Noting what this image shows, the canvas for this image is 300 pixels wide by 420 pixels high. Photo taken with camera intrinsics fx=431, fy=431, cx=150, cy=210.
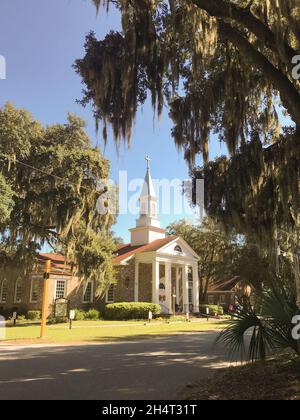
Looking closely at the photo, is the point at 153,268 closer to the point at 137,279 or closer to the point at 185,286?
the point at 137,279

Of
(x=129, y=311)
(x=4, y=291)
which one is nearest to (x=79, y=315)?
(x=129, y=311)

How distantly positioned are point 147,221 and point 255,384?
37317 mm

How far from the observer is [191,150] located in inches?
441

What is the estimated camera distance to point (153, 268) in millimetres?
38094

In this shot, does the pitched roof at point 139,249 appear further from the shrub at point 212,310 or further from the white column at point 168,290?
the shrub at point 212,310

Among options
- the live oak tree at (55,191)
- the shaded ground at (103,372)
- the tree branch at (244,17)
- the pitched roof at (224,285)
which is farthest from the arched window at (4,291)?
the tree branch at (244,17)

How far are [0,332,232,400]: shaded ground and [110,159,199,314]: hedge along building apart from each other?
2481cm

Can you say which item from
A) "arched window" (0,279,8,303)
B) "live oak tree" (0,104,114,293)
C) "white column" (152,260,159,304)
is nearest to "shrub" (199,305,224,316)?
"white column" (152,260,159,304)

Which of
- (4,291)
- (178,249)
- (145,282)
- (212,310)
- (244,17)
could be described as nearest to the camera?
(244,17)

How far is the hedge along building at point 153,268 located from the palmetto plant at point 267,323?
30271 mm

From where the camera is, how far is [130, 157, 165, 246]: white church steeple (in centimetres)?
4319

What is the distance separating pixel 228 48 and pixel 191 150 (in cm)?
261
